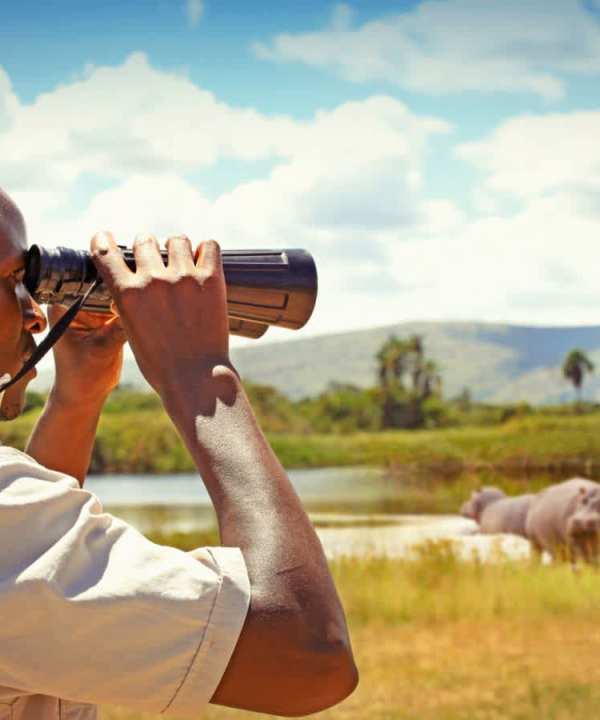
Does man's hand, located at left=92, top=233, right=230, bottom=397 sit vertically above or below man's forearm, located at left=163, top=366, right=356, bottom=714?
above

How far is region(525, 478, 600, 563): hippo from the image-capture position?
28.3 ft

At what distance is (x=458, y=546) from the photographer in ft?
29.8

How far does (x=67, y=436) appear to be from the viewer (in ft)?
4.27

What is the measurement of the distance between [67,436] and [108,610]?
1.80 feet

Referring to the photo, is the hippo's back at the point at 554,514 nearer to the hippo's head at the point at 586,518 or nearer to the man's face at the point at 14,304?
the hippo's head at the point at 586,518

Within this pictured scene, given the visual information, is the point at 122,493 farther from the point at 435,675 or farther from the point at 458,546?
the point at 435,675

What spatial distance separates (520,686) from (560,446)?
43.0ft

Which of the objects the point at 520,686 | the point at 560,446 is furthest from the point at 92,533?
the point at 560,446

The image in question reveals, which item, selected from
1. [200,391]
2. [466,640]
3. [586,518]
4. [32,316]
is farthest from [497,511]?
[200,391]

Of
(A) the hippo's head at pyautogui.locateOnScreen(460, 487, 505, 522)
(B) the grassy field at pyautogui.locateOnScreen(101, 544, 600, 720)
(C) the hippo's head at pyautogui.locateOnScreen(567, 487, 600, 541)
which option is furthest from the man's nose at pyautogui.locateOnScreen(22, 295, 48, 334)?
(A) the hippo's head at pyautogui.locateOnScreen(460, 487, 505, 522)

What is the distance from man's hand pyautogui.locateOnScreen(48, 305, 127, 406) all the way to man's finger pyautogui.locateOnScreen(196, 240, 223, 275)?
15.7 inches

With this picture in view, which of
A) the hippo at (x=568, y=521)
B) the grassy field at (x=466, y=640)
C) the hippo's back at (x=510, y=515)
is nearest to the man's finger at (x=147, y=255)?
the grassy field at (x=466, y=640)

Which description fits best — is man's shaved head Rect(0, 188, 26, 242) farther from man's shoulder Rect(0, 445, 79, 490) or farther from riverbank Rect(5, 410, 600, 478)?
riverbank Rect(5, 410, 600, 478)

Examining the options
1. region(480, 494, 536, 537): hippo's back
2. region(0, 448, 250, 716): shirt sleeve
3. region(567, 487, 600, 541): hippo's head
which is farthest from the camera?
region(480, 494, 536, 537): hippo's back
